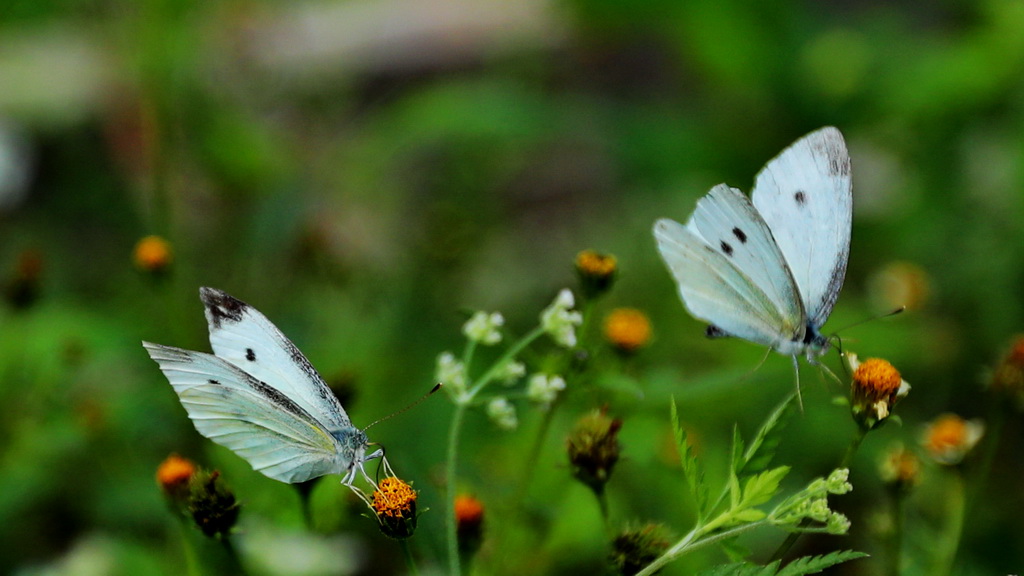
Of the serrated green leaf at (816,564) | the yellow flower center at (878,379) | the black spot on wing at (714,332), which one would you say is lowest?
the serrated green leaf at (816,564)

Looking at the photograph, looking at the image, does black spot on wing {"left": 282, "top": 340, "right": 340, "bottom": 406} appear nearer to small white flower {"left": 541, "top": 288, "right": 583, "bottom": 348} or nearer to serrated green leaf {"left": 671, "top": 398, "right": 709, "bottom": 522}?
small white flower {"left": 541, "top": 288, "right": 583, "bottom": 348}

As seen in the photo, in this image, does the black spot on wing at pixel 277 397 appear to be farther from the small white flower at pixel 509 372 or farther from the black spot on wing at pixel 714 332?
the black spot on wing at pixel 714 332

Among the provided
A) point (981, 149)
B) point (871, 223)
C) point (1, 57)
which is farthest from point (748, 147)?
point (1, 57)

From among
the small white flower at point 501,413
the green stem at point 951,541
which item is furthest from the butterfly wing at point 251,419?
the green stem at point 951,541

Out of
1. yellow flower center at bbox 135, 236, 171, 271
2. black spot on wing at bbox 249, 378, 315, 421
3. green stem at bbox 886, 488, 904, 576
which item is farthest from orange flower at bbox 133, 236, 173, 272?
green stem at bbox 886, 488, 904, 576

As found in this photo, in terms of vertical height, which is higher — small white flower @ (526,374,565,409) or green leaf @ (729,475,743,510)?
small white flower @ (526,374,565,409)

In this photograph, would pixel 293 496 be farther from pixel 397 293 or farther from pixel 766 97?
pixel 766 97
